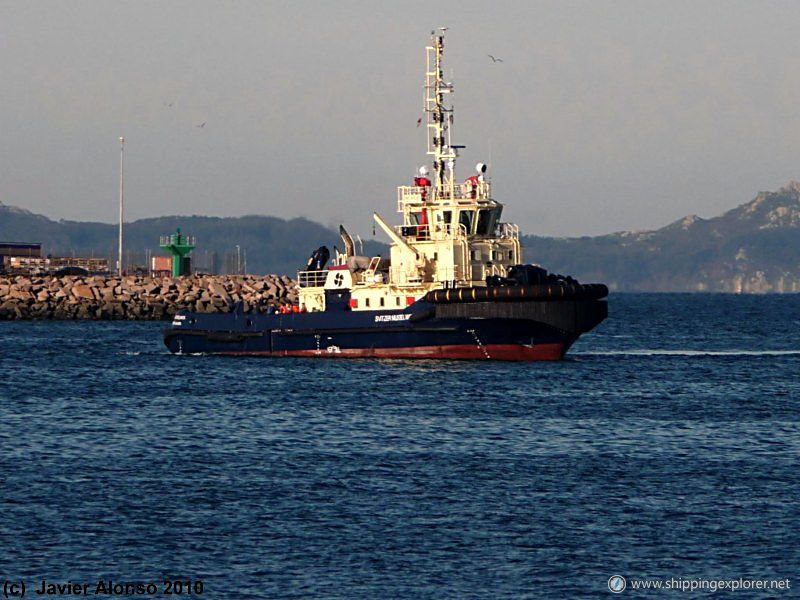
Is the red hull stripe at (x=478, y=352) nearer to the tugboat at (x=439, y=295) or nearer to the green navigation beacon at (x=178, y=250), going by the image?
the tugboat at (x=439, y=295)

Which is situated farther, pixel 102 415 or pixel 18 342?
pixel 18 342

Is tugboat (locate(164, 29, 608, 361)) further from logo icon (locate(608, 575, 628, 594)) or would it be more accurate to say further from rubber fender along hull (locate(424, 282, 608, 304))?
logo icon (locate(608, 575, 628, 594))

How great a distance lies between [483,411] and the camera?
39.4 meters

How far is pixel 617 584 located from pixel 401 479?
8729mm

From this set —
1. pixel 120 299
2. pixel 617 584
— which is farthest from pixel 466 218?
pixel 120 299

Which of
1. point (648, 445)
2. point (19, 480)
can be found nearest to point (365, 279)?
point (648, 445)

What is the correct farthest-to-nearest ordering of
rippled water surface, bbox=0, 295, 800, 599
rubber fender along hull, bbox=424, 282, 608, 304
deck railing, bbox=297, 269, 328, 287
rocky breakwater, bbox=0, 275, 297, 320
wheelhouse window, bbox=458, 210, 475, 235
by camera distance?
1. rocky breakwater, bbox=0, 275, 297, 320
2. deck railing, bbox=297, 269, 328, 287
3. wheelhouse window, bbox=458, 210, 475, 235
4. rubber fender along hull, bbox=424, 282, 608, 304
5. rippled water surface, bbox=0, 295, 800, 599

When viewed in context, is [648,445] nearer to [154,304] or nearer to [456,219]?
[456,219]

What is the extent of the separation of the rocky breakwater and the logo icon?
285ft

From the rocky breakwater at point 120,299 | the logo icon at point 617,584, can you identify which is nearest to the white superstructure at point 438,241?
the logo icon at point 617,584

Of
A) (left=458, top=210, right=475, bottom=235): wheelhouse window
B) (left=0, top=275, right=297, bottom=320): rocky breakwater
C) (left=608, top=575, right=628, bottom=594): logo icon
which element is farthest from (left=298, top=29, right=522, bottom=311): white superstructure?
(left=0, top=275, right=297, bottom=320): rocky breakwater

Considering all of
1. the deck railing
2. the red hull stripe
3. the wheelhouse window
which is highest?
the wheelhouse window

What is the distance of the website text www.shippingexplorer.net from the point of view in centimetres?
2027

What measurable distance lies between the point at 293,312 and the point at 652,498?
1244 inches
